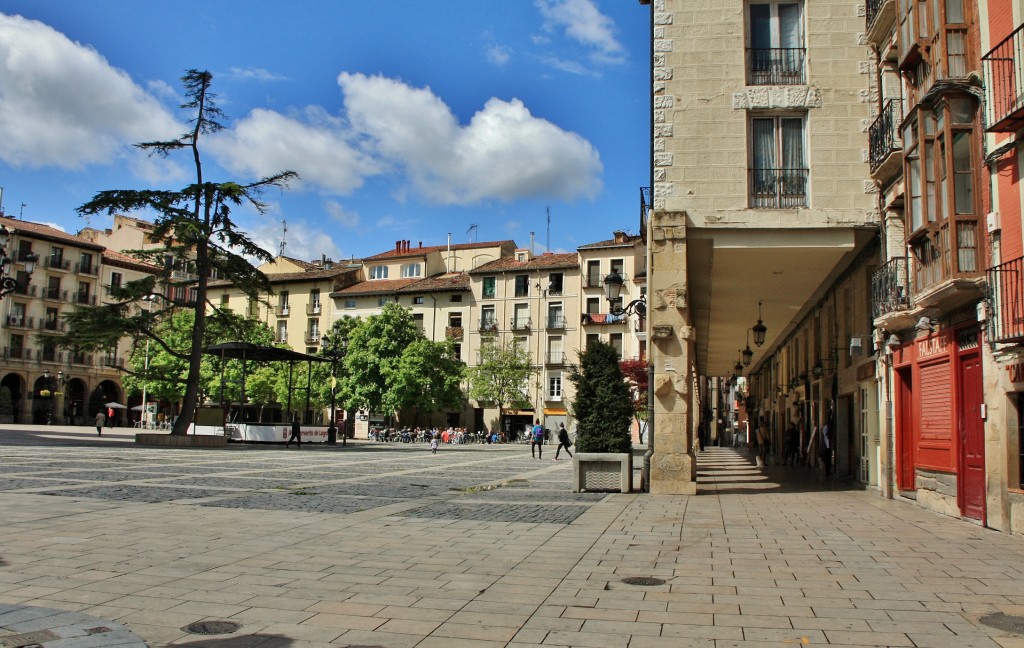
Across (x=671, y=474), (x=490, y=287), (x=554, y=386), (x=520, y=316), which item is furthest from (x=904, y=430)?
(x=490, y=287)

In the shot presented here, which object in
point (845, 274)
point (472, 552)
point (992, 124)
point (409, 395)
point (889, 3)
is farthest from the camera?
point (409, 395)

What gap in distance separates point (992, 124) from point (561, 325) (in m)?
54.4

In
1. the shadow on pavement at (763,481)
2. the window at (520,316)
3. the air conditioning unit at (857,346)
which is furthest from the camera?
the window at (520,316)

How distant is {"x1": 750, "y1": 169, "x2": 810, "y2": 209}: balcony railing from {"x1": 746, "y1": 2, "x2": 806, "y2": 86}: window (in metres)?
1.75

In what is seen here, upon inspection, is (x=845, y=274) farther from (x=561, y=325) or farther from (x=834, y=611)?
(x=561, y=325)

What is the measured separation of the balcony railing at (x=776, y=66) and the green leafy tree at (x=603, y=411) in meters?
6.14

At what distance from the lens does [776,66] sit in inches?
612

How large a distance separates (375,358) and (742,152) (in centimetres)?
4867

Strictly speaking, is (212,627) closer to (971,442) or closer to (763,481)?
(971,442)

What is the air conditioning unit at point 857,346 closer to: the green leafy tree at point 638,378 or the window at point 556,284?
the green leafy tree at point 638,378

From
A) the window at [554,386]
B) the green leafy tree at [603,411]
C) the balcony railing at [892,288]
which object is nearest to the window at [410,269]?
the window at [554,386]

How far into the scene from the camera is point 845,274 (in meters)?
18.2

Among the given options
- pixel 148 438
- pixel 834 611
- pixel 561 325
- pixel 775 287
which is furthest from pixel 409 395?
pixel 834 611

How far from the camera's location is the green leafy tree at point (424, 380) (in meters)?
60.2
